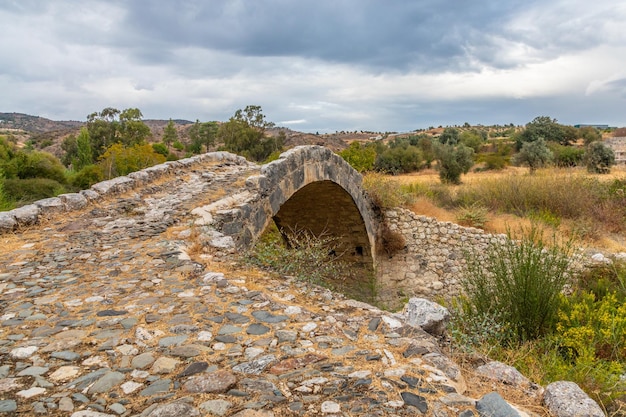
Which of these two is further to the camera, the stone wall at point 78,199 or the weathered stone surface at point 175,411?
the stone wall at point 78,199

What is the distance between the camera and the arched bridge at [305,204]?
645 centimetres

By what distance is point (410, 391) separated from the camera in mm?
2225

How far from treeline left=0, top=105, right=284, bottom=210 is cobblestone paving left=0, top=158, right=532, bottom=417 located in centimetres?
549

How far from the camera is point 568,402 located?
230cm

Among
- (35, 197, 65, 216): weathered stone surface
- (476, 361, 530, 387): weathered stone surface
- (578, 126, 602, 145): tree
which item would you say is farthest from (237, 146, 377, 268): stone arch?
(578, 126, 602, 145): tree

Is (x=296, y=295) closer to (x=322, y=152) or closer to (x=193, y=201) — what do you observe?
(x=193, y=201)

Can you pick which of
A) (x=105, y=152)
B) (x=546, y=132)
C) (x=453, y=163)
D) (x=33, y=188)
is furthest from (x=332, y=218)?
(x=546, y=132)

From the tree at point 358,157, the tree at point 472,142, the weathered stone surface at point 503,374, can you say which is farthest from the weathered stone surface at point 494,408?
the tree at point 472,142

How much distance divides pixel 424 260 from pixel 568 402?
34.7 feet

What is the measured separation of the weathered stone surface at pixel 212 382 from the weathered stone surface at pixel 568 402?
5.86 feet

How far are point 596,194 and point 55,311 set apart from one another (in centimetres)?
1417

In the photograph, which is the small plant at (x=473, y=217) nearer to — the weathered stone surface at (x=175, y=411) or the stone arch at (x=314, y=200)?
the stone arch at (x=314, y=200)

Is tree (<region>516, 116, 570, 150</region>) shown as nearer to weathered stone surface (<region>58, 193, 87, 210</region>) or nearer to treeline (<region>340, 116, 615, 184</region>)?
treeline (<region>340, 116, 615, 184</region>)

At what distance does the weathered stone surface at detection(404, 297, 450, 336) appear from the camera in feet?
11.3
